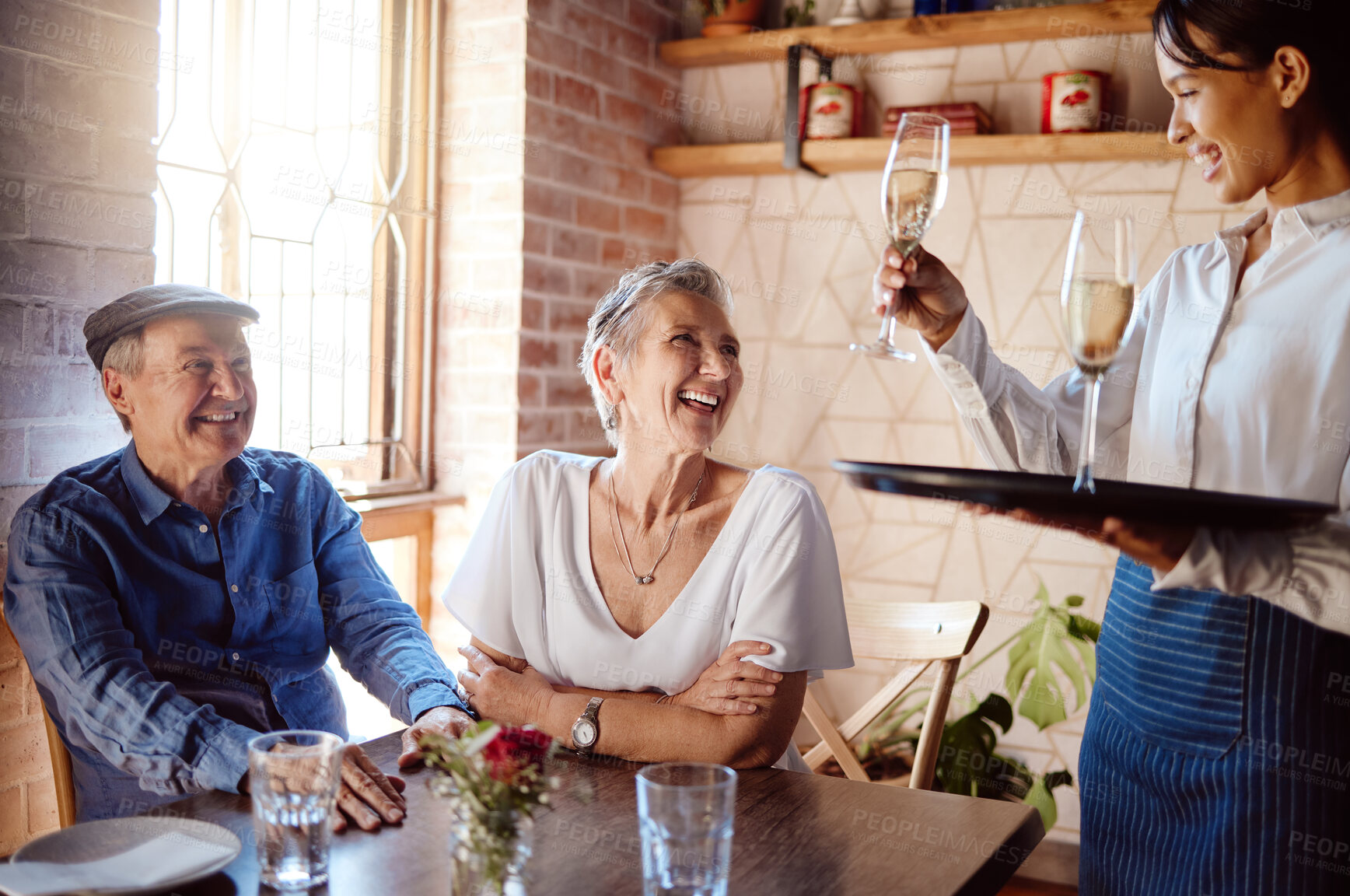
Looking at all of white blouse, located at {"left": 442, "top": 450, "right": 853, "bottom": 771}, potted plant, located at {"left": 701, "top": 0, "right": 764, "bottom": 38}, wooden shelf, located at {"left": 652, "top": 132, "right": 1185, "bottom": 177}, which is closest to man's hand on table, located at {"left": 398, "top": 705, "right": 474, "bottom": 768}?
white blouse, located at {"left": 442, "top": 450, "right": 853, "bottom": 771}

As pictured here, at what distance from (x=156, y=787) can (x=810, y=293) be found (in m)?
2.44

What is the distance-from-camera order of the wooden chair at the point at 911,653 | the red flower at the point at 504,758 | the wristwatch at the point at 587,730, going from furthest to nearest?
the wooden chair at the point at 911,653 < the wristwatch at the point at 587,730 < the red flower at the point at 504,758

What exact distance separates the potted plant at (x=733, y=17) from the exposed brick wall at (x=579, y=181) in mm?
213

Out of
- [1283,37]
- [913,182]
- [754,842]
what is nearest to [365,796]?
[754,842]

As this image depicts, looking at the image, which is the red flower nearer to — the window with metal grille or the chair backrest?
the chair backrest

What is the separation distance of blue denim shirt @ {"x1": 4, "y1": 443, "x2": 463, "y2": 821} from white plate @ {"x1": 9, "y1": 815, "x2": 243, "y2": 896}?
0.75ft

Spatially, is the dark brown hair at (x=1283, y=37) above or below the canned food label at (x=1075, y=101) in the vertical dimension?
below

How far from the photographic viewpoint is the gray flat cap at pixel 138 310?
175cm

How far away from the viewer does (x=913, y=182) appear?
136 centimetres

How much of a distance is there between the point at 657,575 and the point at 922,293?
0.64m

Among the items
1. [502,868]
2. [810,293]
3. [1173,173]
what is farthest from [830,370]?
[502,868]

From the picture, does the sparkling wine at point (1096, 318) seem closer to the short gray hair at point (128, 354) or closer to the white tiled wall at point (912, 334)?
the short gray hair at point (128, 354)

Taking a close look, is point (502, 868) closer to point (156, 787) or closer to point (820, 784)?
point (820, 784)

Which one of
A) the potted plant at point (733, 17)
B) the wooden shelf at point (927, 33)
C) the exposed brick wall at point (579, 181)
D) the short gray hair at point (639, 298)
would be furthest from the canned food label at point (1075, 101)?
the short gray hair at point (639, 298)
